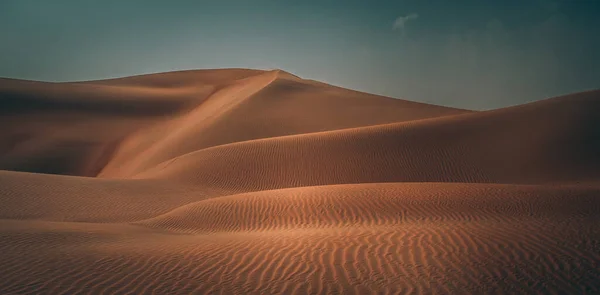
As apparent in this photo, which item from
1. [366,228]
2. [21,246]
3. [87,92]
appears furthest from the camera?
[87,92]

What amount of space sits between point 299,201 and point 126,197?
7.61m

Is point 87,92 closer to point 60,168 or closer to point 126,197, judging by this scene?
point 60,168

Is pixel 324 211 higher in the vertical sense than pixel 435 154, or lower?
lower

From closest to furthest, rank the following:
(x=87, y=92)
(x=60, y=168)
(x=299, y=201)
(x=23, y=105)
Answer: (x=299, y=201)
(x=60, y=168)
(x=23, y=105)
(x=87, y=92)

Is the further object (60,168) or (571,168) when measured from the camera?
(60,168)

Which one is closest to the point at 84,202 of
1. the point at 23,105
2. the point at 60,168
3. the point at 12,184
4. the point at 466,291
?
the point at 12,184

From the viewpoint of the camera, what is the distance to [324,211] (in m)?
11.0

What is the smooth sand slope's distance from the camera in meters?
5.54

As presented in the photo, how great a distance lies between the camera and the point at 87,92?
54000 millimetres

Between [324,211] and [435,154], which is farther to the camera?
[435,154]

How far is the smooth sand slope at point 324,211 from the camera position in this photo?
5.54 metres

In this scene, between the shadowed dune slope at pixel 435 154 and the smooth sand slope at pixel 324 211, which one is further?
the shadowed dune slope at pixel 435 154

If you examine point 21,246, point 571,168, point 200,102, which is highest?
point 200,102

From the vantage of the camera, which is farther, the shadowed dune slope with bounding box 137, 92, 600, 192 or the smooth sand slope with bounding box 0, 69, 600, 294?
the shadowed dune slope with bounding box 137, 92, 600, 192
